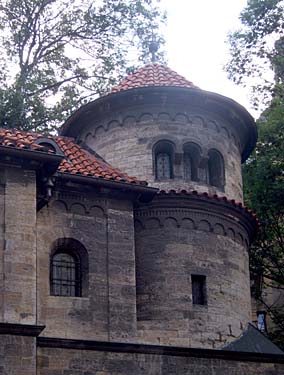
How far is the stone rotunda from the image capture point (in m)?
18.7

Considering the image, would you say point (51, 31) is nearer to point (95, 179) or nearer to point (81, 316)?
point (95, 179)

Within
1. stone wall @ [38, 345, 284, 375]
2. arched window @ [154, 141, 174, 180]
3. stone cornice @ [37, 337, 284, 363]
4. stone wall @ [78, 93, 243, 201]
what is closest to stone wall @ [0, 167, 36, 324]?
stone cornice @ [37, 337, 284, 363]

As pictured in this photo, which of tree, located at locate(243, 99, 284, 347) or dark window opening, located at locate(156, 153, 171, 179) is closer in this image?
dark window opening, located at locate(156, 153, 171, 179)

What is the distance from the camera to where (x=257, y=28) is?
29172 mm

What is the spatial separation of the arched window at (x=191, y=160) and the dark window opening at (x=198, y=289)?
2736 mm

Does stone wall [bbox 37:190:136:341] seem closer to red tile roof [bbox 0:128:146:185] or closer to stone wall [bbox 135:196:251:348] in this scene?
red tile roof [bbox 0:128:146:185]

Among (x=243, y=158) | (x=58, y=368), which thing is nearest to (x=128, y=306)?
(x=58, y=368)

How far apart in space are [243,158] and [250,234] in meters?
3.29

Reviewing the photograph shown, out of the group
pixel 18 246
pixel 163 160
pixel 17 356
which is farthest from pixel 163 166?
pixel 17 356

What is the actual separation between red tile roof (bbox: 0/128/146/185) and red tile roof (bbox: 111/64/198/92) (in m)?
2.10

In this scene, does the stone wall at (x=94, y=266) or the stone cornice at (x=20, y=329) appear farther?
the stone wall at (x=94, y=266)

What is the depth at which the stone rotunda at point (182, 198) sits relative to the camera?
1873 cm

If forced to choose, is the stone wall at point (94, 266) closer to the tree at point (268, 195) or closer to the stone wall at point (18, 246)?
the stone wall at point (18, 246)

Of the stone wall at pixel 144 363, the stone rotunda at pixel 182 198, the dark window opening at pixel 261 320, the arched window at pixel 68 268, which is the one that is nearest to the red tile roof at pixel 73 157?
the stone rotunda at pixel 182 198
